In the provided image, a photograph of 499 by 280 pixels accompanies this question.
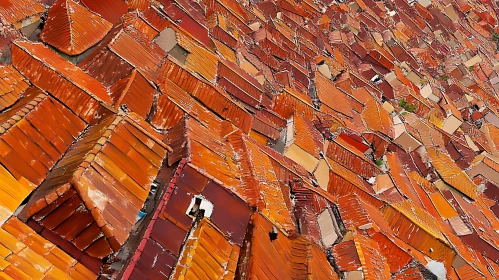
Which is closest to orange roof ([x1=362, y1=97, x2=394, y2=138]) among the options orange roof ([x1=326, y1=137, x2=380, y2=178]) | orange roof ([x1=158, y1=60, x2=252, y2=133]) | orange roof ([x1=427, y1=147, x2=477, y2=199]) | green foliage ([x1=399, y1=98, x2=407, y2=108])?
orange roof ([x1=427, y1=147, x2=477, y2=199])

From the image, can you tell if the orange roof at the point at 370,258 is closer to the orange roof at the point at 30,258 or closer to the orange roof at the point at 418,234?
the orange roof at the point at 418,234

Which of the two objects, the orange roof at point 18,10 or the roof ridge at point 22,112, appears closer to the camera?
the roof ridge at point 22,112

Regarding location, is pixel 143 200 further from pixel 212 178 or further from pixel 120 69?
pixel 120 69

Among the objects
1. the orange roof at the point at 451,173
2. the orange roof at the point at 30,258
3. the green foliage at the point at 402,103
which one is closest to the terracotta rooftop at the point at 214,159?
the orange roof at the point at 30,258

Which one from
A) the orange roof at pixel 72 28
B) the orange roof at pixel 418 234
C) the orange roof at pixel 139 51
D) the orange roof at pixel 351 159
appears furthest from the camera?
the orange roof at pixel 351 159

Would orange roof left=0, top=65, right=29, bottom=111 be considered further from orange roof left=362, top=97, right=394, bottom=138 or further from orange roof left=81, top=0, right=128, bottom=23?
orange roof left=362, top=97, right=394, bottom=138

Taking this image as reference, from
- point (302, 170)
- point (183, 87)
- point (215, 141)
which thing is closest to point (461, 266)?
point (302, 170)

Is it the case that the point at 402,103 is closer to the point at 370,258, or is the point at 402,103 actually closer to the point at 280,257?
the point at 370,258

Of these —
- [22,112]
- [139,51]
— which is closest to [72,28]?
[139,51]
